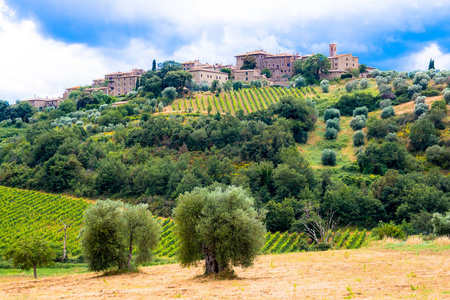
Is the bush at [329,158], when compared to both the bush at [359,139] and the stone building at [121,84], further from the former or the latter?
the stone building at [121,84]

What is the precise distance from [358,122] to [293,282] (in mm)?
54684

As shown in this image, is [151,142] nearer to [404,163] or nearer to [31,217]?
[31,217]

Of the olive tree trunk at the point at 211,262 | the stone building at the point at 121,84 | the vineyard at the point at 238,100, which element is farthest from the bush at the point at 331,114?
the stone building at the point at 121,84

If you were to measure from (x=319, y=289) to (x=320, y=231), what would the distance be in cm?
2328

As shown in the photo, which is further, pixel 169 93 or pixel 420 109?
pixel 169 93

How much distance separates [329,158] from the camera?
204ft

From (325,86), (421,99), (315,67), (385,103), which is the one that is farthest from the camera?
(315,67)

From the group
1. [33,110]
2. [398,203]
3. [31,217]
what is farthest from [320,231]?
[33,110]

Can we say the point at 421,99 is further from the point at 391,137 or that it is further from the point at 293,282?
the point at 293,282

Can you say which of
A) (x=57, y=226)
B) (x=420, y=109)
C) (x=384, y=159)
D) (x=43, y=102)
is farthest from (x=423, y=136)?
(x=43, y=102)

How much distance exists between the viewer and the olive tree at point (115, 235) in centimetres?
2756

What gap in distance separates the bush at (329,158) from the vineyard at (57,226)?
18.1 m

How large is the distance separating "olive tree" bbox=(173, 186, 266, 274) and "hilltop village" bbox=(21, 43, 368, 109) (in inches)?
3327

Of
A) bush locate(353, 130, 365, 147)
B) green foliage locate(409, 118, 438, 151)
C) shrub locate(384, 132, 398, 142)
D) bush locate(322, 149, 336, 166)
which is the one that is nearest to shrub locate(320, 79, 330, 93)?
bush locate(353, 130, 365, 147)
